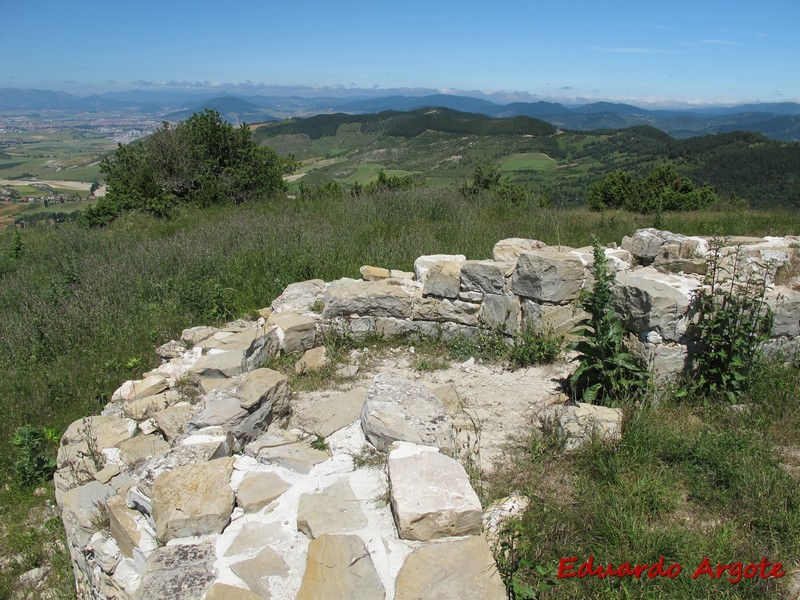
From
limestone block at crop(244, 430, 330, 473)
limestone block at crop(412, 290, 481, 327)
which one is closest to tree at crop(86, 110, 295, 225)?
limestone block at crop(412, 290, 481, 327)

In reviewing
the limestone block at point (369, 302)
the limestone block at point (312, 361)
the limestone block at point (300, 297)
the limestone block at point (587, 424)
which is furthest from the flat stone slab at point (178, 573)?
the limestone block at point (300, 297)

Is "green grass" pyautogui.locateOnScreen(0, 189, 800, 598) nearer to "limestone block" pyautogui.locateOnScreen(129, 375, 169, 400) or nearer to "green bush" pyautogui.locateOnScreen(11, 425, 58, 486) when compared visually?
"green bush" pyautogui.locateOnScreen(11, 425, 58, 486)

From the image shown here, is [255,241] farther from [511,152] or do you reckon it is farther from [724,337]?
[511,152]

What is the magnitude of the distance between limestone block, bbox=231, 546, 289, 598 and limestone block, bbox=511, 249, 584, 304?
3725mm

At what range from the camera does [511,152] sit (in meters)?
66.4

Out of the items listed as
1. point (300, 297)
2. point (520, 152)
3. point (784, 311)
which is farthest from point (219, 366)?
point (520, 152)

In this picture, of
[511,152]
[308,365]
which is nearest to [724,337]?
[308,365]

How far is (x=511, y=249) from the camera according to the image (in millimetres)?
6488

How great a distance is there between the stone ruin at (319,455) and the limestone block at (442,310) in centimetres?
2

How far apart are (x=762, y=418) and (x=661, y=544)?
1678mm

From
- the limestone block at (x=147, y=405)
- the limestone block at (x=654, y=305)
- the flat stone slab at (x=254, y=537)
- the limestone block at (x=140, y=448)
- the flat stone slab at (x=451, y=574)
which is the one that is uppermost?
the limestone block at (x=654, y=305)

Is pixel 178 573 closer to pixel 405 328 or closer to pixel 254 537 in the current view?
pixel 254 537

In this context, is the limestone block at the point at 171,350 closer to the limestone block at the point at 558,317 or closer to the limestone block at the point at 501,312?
the limestone block at the point at 501,312

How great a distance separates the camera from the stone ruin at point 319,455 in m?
2.61
